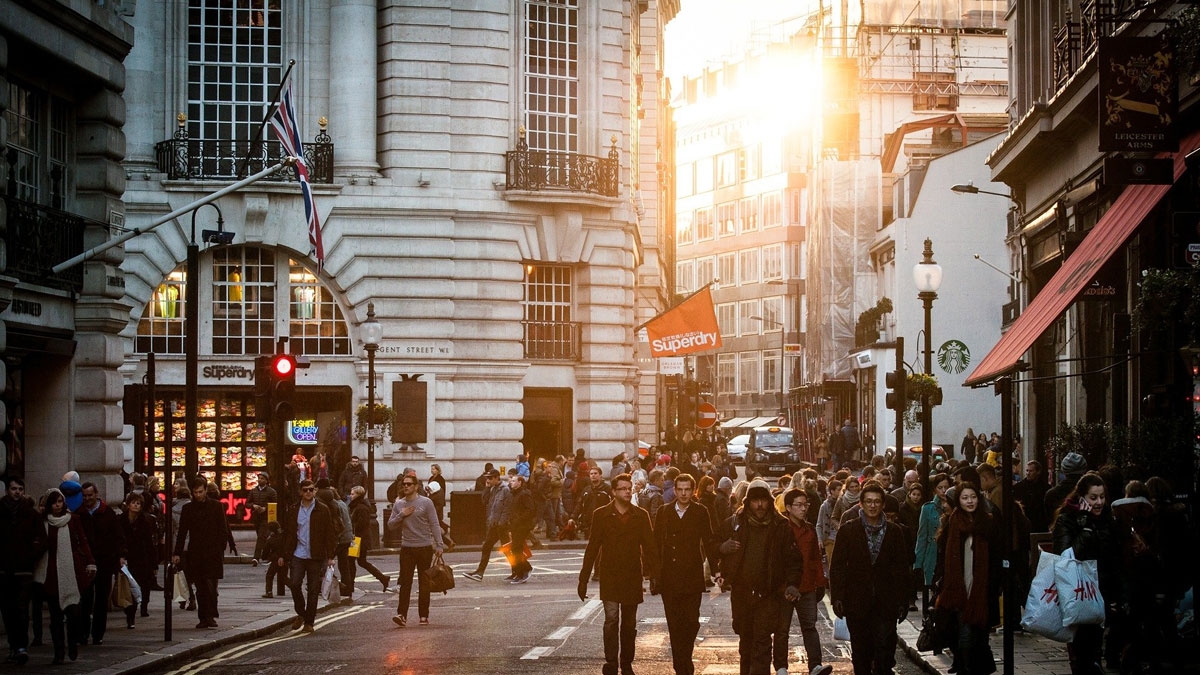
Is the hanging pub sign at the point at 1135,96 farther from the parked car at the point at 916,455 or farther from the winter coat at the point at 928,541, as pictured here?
the parked car at the point at 916,455

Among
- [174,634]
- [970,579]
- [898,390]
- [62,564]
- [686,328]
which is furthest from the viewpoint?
[686,328]

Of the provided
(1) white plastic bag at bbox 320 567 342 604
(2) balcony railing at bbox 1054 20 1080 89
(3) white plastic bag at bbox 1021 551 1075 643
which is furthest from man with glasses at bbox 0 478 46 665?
(2) balcony railing at bbox 1054 20 1080 89

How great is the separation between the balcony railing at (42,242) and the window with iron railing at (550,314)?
21.0 m

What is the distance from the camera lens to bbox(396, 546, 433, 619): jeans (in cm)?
2133

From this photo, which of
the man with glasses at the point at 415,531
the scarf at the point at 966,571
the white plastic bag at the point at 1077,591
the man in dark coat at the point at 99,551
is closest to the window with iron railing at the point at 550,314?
the man with glasses at the point at 415,531

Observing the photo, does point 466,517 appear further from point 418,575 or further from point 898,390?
point 418,575

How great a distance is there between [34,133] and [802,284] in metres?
92.6

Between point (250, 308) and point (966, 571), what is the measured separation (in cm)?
2914

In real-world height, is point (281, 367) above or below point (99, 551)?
above

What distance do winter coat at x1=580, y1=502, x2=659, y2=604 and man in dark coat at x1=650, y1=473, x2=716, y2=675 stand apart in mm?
138

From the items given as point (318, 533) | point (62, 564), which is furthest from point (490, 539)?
point (62, 564)

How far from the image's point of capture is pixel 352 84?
4191 cm

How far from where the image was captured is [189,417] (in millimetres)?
21578

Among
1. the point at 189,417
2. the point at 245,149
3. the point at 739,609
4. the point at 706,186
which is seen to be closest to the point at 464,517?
the point at 245,149
